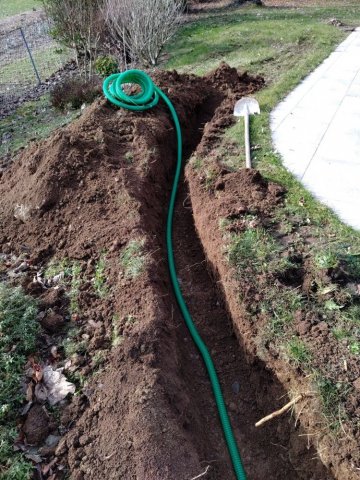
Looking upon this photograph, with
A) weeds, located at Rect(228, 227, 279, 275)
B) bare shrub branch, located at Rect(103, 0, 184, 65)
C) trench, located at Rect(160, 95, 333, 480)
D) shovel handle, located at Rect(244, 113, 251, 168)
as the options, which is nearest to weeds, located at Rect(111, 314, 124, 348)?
trench, located at Rect(160, 95, 333, 480)

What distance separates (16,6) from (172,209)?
24812 millimetres

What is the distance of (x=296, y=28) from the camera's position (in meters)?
11.5

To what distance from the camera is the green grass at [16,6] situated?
72.9 ft

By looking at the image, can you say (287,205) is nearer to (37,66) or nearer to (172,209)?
(172,209)

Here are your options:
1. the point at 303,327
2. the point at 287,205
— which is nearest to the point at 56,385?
the point at 303,327

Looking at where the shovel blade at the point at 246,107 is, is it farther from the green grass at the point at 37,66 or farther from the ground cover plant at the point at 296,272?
the green grass at the point at 37,66

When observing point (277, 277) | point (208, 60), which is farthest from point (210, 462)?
point (208, 60)

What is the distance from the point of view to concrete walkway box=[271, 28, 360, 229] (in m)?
4.86

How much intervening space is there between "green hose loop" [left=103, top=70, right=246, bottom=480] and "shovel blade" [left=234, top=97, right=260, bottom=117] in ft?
3.29

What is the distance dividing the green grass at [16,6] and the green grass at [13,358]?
76.0ft

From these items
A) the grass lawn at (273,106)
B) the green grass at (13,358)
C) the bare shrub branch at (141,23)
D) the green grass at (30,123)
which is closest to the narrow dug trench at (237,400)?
the grass lawn at (273,106)

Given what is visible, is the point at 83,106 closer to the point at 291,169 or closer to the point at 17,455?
the point at 291,169

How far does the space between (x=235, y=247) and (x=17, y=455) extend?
2554 mm

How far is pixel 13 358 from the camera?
3.36 metres
